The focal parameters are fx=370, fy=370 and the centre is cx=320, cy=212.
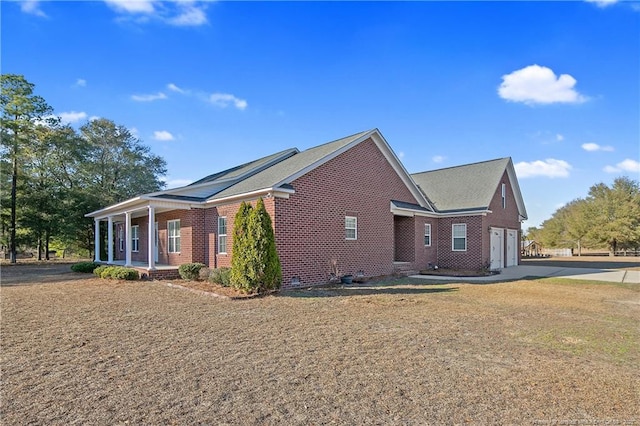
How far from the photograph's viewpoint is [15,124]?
26578 millimetres

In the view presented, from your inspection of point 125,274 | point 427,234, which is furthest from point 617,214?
point 125,274

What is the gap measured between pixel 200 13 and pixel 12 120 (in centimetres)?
2485

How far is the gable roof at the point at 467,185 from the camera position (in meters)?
20.5

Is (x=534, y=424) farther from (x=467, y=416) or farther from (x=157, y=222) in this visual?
(x=157, y=222)

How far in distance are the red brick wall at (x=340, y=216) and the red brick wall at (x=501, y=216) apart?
6.10 metres

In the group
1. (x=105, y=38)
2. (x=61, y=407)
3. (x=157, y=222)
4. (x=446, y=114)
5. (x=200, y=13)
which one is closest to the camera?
(x=61, y=407)

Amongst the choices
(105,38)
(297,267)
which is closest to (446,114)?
(297,267)

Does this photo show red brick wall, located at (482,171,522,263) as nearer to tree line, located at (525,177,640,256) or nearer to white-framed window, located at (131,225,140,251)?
white-framed window, located at (131,225,140,251)

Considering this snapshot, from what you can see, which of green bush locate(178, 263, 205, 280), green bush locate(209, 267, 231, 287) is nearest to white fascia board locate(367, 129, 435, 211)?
green bush locate(209, 267, 231, 287)

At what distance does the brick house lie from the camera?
13219mm

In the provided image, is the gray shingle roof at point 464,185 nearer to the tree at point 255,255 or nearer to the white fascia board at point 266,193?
the white fascia board at point 266,193

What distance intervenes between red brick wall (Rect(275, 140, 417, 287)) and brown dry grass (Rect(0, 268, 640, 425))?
339 cm

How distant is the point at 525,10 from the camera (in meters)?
11.4

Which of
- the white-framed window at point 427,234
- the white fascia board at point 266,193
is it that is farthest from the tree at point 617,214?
the white fascia board at point 266,193
